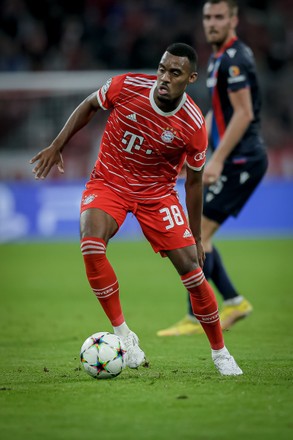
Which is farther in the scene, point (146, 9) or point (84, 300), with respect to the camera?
point (146, 9)

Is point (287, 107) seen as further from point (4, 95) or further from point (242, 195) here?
point (242, 195)

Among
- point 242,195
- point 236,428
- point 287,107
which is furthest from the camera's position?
point 287,107

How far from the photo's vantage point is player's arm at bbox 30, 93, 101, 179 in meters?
6.13

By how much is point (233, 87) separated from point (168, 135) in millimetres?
2254

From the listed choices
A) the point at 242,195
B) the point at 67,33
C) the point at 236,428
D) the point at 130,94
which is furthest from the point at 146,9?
the point at 236,428

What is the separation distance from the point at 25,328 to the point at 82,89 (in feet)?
36.5

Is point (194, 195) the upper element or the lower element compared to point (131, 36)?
upper

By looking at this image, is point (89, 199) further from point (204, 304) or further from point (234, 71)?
point (234, 71)

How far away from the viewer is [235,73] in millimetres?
8109

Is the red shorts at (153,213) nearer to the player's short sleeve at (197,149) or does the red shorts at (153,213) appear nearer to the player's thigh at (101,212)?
the player's thigh at (101,212)

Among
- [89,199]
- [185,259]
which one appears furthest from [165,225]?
[89,199]

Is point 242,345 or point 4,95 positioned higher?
point 242,345

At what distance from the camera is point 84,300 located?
10727 millimetres

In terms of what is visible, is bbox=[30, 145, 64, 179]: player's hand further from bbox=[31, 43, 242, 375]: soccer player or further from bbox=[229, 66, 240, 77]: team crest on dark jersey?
bbox=[229, 66, 240, 77]: team crest on dark jersey
